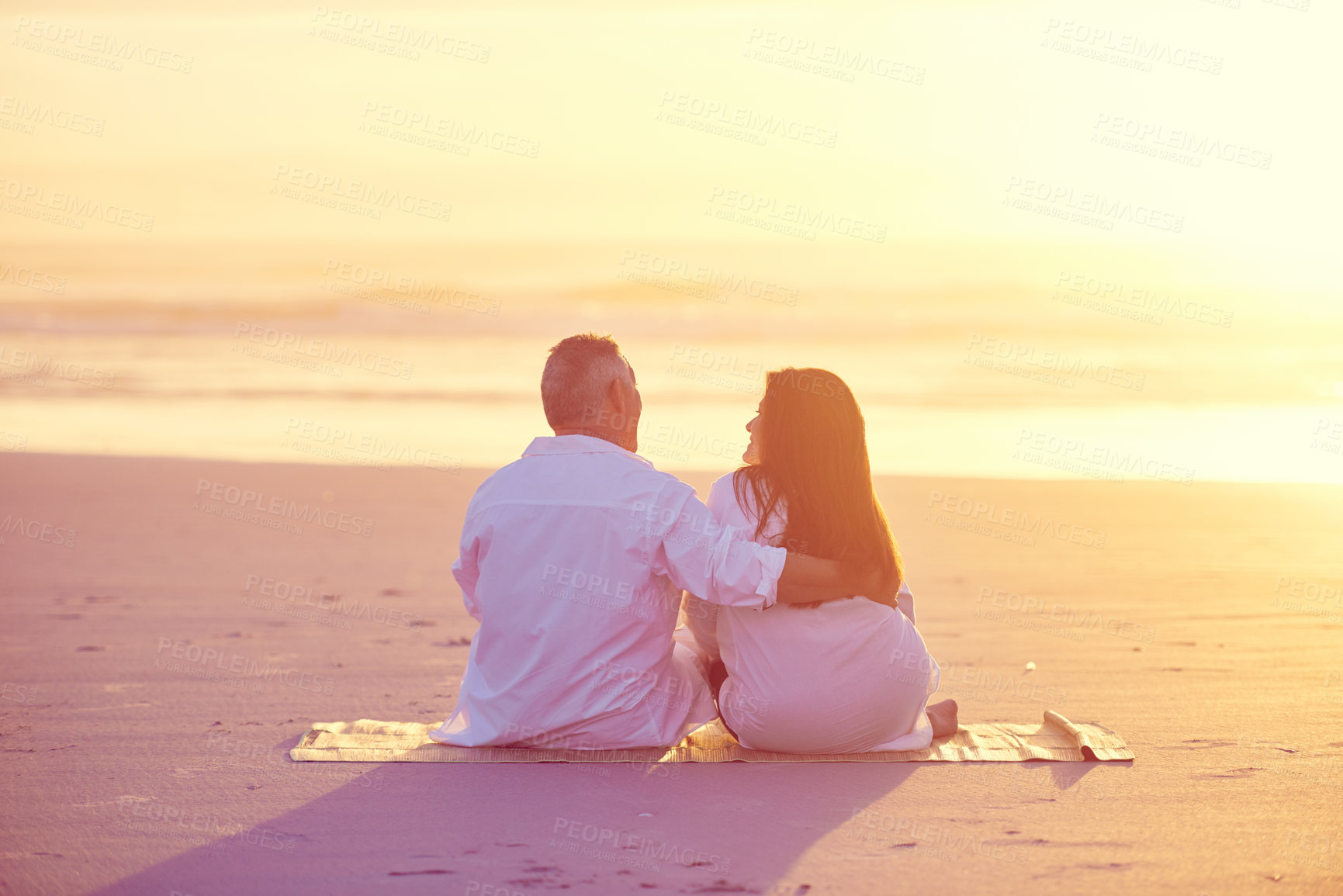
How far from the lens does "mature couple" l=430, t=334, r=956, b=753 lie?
3.81 metres

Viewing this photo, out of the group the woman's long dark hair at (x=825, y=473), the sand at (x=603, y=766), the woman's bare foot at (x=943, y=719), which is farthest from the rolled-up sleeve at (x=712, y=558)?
the woman's bare foot at (x=943, y=719)

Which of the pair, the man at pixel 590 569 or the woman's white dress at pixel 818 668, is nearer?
the man at pixel 590 569

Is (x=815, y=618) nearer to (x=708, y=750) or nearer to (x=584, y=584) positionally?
(x=708, y=750)

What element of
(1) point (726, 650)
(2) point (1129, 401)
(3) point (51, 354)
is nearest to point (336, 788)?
(1) point (726, 650)

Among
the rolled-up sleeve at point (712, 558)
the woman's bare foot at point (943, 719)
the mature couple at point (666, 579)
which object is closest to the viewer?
the rolled-up sleeve at point (712, 558)

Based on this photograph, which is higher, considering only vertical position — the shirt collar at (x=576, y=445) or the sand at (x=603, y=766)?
the shirt collar at (x=576, y=445)

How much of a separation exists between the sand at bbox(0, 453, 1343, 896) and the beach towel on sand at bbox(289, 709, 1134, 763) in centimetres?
9

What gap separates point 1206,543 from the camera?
8281 millimetres

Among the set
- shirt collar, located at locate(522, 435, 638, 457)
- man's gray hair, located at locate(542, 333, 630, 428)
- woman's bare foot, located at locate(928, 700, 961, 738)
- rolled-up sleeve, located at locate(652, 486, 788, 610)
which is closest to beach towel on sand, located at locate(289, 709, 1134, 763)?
woman's bare foot, located at locate(928, 700, 961, 738)

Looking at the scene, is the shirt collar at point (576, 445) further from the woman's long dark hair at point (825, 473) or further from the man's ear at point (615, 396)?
the woman's long dark hair at point (825, 473)

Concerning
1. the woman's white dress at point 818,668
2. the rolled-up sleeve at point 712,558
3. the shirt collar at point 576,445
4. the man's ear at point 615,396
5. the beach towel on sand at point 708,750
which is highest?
the man's ear at point 615,396

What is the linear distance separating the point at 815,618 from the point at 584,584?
30.6 inches

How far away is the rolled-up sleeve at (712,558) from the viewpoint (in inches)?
145

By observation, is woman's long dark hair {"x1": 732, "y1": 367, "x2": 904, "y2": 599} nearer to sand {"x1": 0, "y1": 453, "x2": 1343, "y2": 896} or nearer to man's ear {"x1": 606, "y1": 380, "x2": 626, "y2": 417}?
man's ear {"x1": 606, "y1": 380, "x2": 626, "y2": 417}
